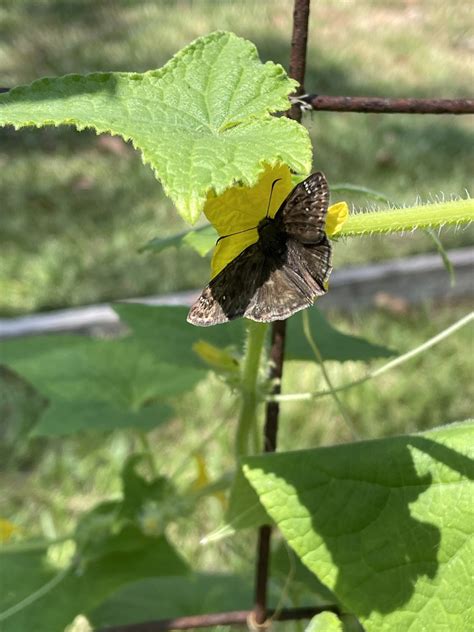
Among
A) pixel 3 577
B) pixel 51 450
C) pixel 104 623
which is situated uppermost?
pixel 3 577

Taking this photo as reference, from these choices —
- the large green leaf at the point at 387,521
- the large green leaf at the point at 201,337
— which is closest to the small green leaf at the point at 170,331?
the large green leaf at the point at 201,337

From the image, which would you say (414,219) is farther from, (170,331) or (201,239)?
(170,331)

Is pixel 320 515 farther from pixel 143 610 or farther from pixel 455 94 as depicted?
pixel 455 94

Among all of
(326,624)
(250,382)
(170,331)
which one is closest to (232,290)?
(250,382)

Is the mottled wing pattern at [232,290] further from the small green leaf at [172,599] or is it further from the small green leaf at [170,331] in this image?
the small green leaf at [172,599]

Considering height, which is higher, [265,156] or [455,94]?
[265,156]

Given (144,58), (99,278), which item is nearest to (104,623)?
(99,278)
